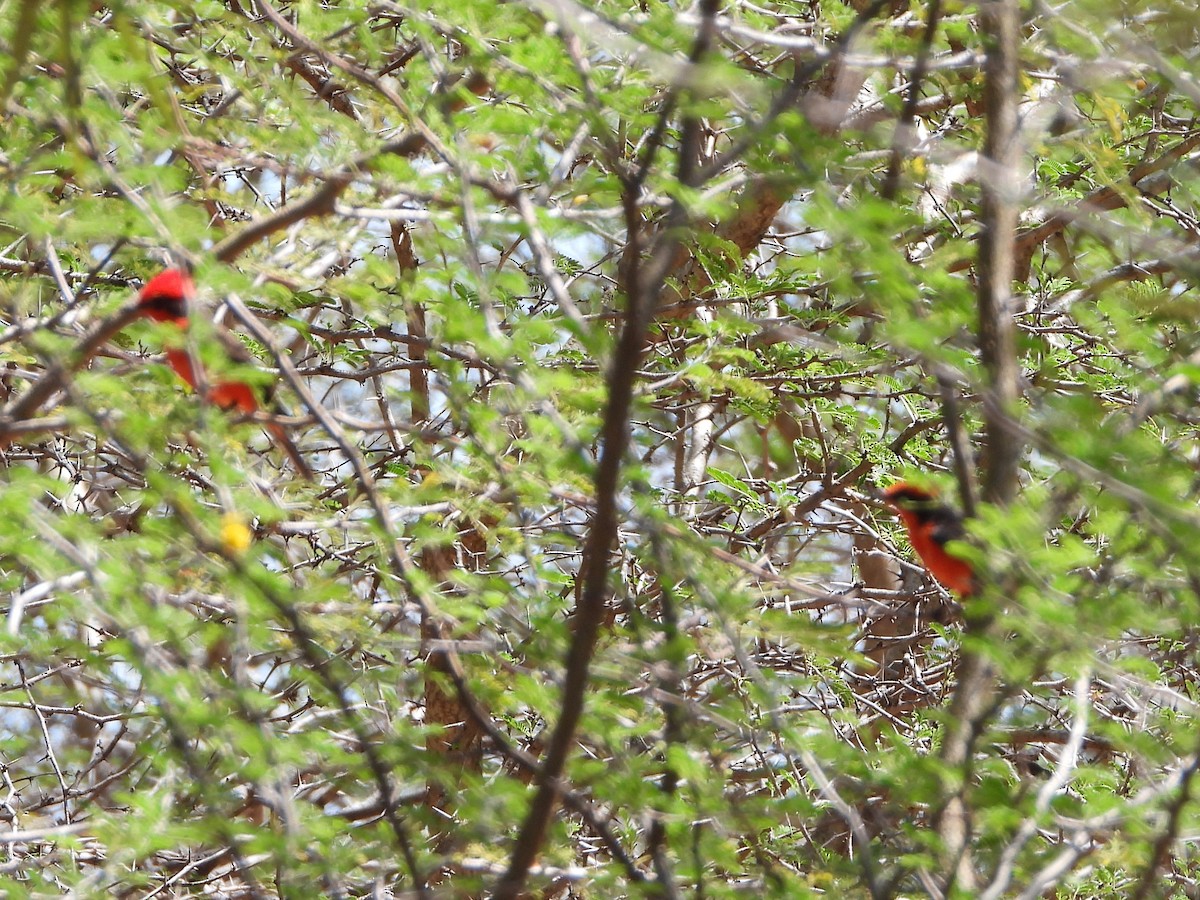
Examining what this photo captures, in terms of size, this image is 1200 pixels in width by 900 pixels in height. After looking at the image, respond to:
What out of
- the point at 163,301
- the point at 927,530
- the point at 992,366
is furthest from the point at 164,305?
the point at 927,530

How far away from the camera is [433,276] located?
9.49ft

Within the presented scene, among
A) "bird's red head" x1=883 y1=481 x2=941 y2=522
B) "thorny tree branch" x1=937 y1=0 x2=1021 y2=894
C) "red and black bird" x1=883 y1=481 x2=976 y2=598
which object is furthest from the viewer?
"bird's red head" x1=883 y1=481 x2=941 y2=522

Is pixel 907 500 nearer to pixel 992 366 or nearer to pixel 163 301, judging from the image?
pixel 992 366

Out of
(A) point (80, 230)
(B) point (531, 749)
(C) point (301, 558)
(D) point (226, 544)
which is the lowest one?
(D) point (226, 544)

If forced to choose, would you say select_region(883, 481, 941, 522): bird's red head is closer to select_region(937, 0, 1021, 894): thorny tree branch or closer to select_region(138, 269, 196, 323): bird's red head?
select_region(937, 0, 1021, 894): thorny tree branch

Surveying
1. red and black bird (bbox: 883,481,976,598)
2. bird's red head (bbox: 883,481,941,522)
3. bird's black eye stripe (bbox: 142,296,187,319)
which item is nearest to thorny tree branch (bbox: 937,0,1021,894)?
red and black bird (bbox: 883,481,976,598)

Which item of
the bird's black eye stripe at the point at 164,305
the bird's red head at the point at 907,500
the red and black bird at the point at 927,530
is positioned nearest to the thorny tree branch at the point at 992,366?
the red and black bird at the point at 927,530

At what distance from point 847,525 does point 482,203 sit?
298cm

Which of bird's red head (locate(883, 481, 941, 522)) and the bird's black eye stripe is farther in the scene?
bird's red head (locate(883, 481, 941, 522))

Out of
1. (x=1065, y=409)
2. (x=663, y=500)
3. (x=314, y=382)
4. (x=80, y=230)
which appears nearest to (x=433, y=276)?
(x=80, y=230)

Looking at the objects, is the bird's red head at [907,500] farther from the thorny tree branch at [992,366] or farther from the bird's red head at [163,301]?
the bird's red head at [163,301]

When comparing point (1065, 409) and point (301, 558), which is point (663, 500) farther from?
point (1065, 409)

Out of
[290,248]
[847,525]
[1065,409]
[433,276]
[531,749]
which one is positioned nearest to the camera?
[1065,409]

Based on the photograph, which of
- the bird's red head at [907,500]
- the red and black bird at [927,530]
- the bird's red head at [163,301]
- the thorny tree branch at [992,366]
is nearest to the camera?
the thorny tree branch at [992,366]
